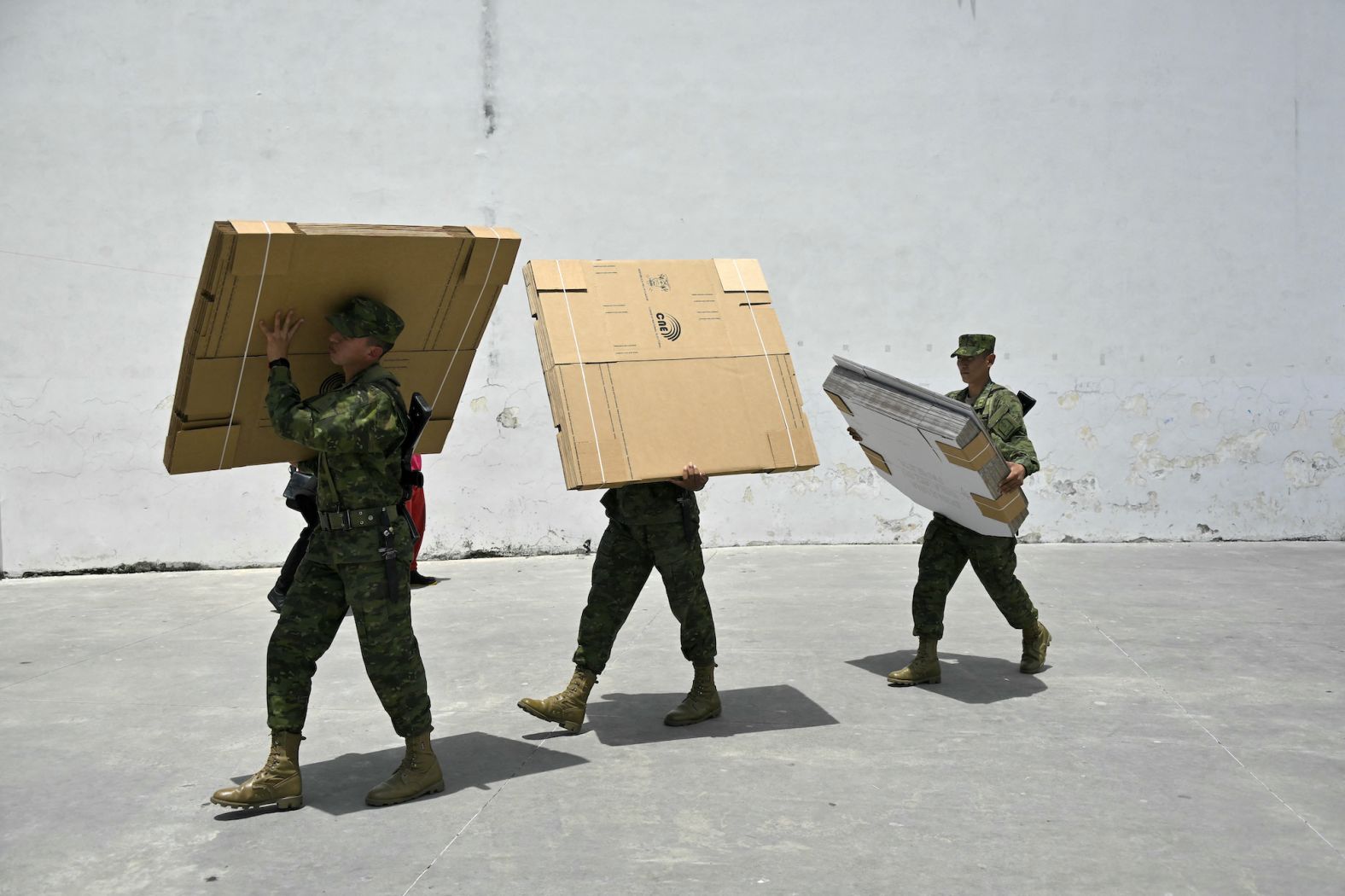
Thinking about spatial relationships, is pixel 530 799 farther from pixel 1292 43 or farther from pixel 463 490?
pixel 1292 43

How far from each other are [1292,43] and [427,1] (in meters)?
7.20

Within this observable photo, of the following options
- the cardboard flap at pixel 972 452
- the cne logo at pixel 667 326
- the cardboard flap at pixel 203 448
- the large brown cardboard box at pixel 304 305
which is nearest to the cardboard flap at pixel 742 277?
the cne logo at pixel 667 326

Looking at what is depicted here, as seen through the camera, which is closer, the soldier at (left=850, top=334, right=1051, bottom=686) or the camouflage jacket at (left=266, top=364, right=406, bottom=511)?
the camouflage jacket at (left=266, top=364, right=406, bottom=511)

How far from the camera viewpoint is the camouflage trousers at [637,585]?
4.73m

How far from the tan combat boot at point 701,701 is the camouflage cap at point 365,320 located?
192 centimetres

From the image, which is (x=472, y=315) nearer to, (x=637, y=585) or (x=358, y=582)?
(x=358, y=582)

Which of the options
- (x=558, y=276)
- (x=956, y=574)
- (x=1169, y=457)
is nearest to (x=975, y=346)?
(x=956, y=574)

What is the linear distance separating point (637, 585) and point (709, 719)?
0.64m

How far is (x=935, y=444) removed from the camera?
4711 millimetres

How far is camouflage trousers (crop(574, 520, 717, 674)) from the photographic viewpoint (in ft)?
15.5

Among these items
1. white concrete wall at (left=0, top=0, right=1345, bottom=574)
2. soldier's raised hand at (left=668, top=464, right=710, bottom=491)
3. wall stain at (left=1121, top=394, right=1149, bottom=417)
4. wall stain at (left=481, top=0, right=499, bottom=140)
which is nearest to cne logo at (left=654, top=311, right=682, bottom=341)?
soldier's raised hand at (left=668, top=464, right=710, bottom=491)

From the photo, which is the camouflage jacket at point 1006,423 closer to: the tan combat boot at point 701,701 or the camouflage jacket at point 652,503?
the camouflage jacket at point 652,503

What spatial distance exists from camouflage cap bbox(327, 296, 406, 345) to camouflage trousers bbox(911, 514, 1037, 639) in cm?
270

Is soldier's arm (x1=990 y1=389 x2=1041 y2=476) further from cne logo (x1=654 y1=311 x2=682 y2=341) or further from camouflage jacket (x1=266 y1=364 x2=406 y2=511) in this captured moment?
camouflage jacket (x1=266 y1=364 x2=406 y2=511)
